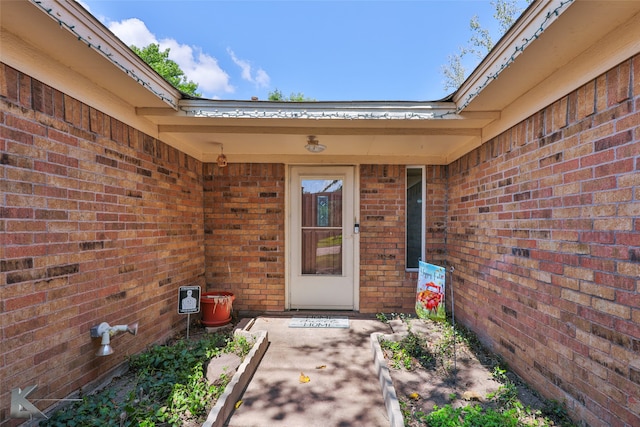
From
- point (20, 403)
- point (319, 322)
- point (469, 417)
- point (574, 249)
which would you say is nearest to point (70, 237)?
point (20, 403)

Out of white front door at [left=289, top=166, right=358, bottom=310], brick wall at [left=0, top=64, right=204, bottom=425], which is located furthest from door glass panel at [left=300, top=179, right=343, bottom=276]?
brick wall at [left=0, top=64, right=204, bottom=425]

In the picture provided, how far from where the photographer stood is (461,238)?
12.7 feet

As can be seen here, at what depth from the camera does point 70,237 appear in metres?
2.22

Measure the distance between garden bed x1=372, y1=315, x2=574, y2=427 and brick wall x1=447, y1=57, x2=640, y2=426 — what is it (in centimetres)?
16

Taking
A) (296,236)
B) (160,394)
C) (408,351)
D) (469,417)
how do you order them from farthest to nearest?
1. (296,236)
2. (408,351)
3. (160,394)
4. (469,417)

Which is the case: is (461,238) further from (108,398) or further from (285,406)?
(108,398)

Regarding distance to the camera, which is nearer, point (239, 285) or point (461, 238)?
point (461, 238)

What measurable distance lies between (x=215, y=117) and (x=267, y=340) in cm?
256

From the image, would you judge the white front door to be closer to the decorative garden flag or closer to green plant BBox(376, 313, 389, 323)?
green plant BBox(376, 313, 389, 323)

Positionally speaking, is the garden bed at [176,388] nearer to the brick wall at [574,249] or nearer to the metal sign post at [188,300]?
the metal sign post at [188,300]

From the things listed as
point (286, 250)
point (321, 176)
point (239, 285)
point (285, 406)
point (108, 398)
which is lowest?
point (285, 406)

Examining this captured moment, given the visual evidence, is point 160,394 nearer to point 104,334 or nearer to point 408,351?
point 104,334

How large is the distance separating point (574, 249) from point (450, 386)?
1.47m

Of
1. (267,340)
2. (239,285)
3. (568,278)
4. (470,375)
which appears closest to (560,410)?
(470,375)
